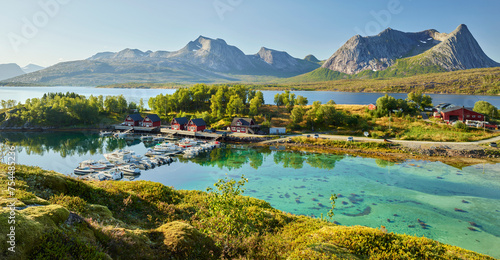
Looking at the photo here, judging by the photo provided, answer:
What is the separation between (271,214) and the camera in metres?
18.3

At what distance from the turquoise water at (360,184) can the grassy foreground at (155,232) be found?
15085mm

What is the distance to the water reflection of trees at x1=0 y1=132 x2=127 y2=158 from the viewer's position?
205 ft

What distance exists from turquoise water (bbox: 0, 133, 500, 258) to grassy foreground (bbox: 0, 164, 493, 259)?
15085 millimetres

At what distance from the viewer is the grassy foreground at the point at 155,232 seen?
28.0 ft

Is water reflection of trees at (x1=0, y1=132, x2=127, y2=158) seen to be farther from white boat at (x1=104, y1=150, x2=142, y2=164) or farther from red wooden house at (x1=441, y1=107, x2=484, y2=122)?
red wooden house at (x1=441, y1=107, x2=484, y2=122)

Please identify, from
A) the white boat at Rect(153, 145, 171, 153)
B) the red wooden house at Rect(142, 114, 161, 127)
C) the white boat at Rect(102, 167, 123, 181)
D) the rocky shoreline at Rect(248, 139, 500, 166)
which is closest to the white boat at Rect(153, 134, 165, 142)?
the red wooden house at Rect(142, 114, 161, 127)

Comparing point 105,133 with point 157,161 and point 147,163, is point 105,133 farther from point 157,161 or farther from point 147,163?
point 147,163

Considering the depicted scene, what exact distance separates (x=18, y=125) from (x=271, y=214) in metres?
110

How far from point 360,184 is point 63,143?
77.1 meters

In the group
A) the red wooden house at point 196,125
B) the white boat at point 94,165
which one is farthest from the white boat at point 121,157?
the red wooden house at point 196,125

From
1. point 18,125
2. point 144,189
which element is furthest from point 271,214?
point 18,125

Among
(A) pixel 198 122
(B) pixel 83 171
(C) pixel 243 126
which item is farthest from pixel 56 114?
(C) pixel 243 126

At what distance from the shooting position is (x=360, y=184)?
39906 millimetres

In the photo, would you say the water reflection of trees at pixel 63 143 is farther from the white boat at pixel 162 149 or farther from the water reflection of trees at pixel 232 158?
the water reflection of trees at pixel 232 158
